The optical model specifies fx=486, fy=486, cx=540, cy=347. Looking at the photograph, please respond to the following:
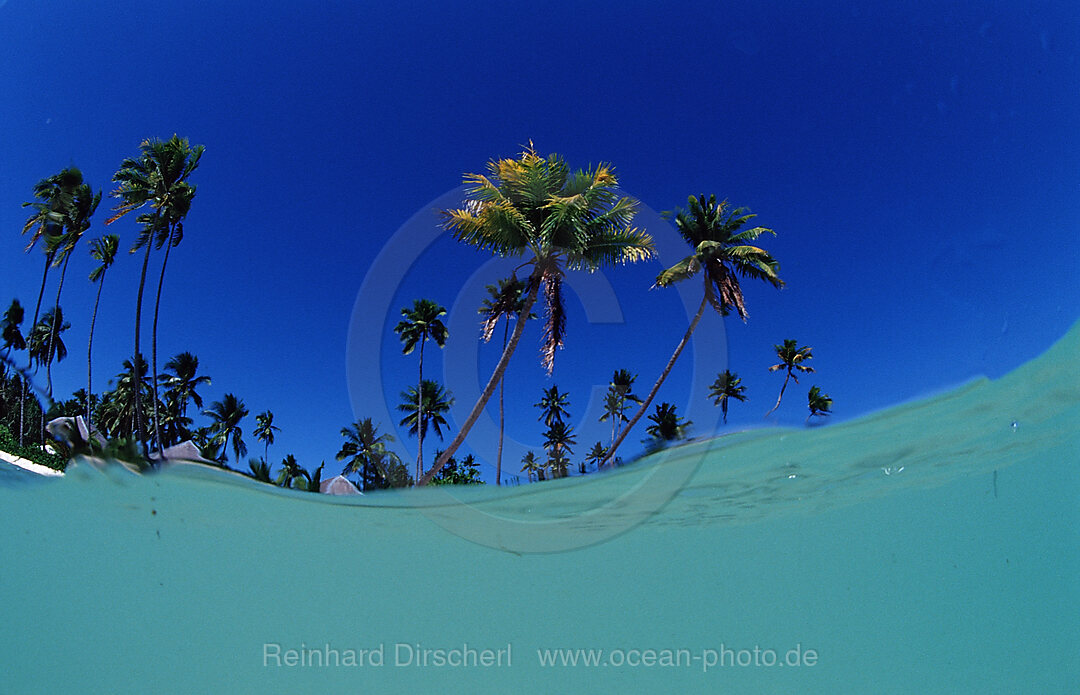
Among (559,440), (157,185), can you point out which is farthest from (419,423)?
(157,185)

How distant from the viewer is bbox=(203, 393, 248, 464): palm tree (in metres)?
5.72

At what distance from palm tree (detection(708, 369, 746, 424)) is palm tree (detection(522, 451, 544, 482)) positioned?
2.70 meters

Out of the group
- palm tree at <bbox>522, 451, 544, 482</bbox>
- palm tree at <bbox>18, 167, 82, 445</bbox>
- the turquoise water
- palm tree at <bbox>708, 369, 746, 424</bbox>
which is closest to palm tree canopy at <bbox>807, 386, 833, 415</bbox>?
the turquoise water

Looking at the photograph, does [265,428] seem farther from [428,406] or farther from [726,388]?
[726,388]

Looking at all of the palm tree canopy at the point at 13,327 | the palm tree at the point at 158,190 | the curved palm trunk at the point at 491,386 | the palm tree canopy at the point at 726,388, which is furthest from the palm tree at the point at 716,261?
the palm tree canopy at the point at 13,327

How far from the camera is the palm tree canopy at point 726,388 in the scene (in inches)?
259

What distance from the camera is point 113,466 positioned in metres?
7.11

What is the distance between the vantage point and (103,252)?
6406 mm

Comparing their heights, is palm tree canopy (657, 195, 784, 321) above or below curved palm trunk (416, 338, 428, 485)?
above

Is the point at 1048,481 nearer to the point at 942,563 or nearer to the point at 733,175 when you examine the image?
the point at 942,563

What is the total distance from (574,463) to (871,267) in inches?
198

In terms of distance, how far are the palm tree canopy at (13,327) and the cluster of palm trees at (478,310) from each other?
2 cm

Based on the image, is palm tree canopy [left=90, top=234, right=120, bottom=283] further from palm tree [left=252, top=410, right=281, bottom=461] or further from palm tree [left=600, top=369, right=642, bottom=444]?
palm tree [left=600, top=369, right=642, bottom=444]

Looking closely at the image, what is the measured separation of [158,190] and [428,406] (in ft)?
14.7
